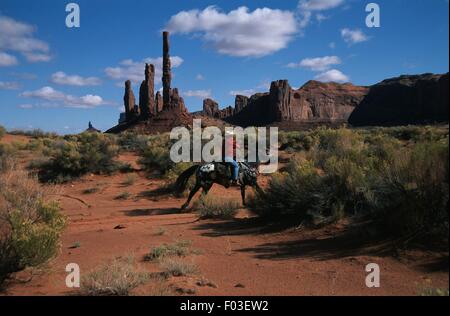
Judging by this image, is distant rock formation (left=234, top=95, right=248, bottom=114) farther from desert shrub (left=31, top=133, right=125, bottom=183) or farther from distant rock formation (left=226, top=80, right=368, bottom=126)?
desert shrub (left=31, top=133, right=125, bottom=183)

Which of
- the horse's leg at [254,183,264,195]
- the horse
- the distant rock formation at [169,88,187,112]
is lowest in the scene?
the horse's leg at [254,183,264,195]

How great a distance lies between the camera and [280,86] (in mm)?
117188

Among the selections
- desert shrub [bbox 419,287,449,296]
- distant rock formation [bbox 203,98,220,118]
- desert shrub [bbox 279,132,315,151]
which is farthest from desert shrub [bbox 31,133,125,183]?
distant rock formation [bbox 203,98,220,118]

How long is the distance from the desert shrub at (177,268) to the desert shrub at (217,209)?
5231 mm

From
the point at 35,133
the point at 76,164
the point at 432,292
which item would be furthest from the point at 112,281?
the point at 35,133

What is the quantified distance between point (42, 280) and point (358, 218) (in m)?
5.58

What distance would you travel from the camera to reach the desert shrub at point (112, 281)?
5.59m

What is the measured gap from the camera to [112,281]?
568cm

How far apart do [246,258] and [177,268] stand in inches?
58.0

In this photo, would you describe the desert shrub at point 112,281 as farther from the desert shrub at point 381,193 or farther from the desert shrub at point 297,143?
the desert shrub at point 297,143

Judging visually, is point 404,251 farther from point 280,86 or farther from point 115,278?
point 280,86

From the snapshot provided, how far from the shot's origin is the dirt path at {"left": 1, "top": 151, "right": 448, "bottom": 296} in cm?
575

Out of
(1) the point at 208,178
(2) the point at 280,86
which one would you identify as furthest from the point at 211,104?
(1) the point at 208,178

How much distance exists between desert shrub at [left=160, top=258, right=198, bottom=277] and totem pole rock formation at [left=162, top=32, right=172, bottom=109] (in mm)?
75080
